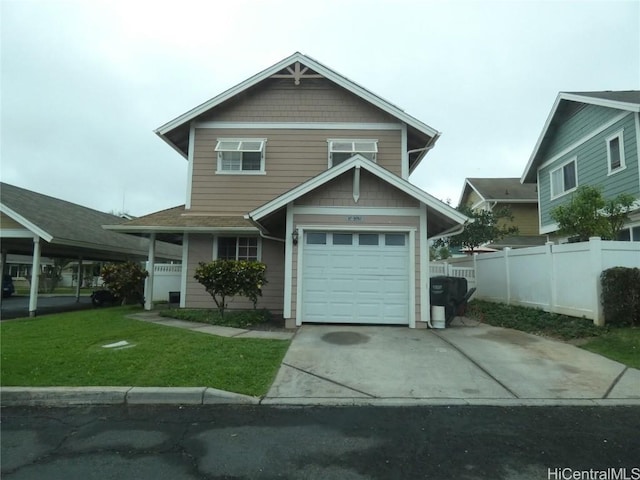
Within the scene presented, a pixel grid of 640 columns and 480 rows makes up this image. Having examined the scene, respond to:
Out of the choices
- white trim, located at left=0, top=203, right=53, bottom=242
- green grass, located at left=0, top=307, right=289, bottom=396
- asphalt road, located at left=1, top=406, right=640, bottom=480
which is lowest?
asphalt road, located at left=1, top=406, right=640, bottom=480

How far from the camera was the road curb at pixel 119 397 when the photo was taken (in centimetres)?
525

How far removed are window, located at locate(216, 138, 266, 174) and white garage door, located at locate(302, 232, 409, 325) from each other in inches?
178

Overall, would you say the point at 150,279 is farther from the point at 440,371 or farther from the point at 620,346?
the point at 620,346

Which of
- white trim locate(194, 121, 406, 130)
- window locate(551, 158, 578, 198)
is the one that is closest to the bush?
white trim locate(194, 121, 406, 130)

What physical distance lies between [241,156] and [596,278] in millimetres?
10632

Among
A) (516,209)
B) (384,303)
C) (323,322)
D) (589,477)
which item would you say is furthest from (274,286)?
(516,209)

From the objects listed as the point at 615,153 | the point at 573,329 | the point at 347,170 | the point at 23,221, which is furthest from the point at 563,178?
the point at 23,221

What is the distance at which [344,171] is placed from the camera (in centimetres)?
984

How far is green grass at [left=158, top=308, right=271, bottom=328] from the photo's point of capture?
10.5 m

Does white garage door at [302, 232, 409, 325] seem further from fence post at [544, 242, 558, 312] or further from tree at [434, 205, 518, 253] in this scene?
tree at [434, 205, 518, 253]

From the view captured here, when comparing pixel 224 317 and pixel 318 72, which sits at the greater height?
pixel 318 72

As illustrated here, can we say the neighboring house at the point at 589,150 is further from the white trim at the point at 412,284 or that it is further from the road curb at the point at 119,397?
the road curb at the point at 119,397

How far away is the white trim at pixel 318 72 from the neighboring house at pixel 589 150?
5.87 metres

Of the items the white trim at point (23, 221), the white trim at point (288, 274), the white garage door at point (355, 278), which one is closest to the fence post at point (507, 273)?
the white garage door at point (355, 278)
